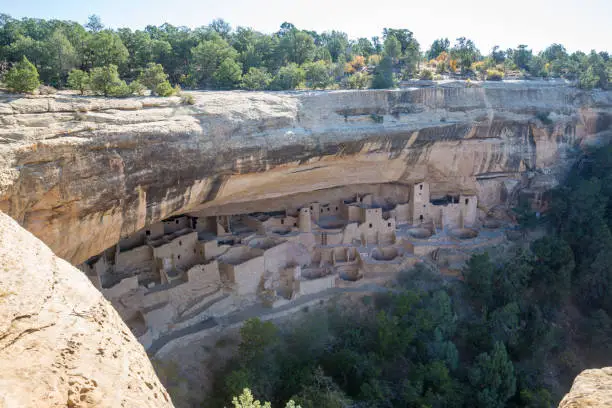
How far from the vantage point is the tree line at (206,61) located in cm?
1419

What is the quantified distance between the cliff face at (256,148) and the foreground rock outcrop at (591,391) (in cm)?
789

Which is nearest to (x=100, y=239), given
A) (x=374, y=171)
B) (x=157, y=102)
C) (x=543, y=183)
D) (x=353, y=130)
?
(x=157, y=102)

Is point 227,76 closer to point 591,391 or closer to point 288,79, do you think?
point 288,79

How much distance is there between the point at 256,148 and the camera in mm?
12305

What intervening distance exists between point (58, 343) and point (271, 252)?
12.1 metres

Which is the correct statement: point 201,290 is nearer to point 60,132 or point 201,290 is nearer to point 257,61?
point 60,132

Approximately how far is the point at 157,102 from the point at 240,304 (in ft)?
20.5

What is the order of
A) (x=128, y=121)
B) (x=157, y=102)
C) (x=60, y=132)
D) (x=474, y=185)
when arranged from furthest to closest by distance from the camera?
(x=474, y=185)
(x=157, y=102)
(x=128, y=121)
(x=60, y=132)

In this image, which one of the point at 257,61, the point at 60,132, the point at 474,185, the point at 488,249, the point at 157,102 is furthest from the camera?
the point at 257,61

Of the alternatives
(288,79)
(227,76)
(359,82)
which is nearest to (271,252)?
(288,79)

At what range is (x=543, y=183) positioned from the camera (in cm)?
1942

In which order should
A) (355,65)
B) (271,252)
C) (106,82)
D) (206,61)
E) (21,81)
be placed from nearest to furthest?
(21,81)
(106,82)
(271,252)
(206,61)
(355,65)

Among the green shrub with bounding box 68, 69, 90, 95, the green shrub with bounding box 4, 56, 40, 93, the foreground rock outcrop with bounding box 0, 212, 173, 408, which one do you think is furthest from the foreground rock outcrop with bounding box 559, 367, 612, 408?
the green shrub with bounding box 68, 69, 90, 95

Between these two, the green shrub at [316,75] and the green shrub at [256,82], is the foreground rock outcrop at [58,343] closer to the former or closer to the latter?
the green shrub at [256,82]
